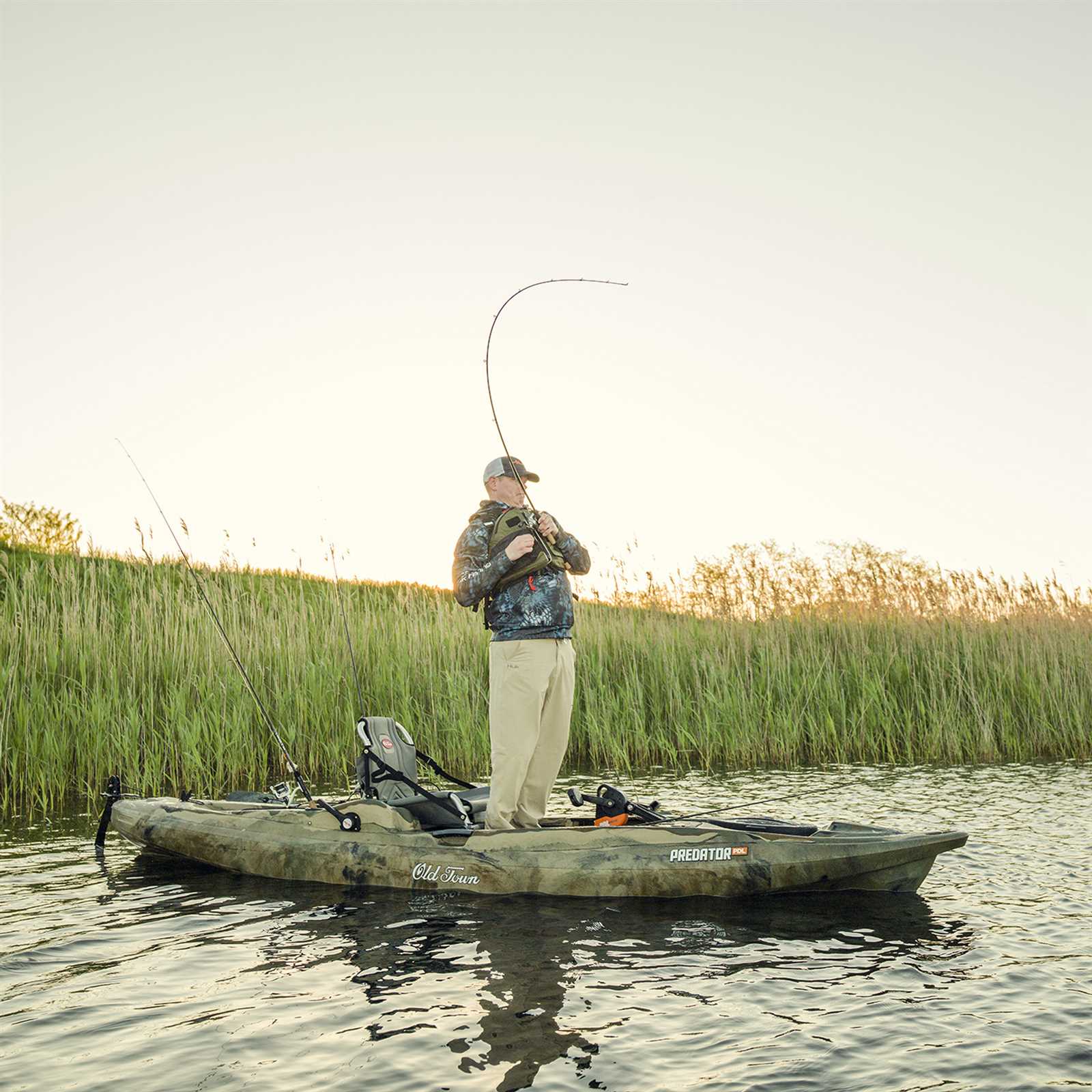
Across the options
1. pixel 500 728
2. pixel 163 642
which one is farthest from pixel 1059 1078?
pixel 163 642

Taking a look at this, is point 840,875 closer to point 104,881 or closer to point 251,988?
point 251,988

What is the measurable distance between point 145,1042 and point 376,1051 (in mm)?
982

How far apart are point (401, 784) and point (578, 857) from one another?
160cm

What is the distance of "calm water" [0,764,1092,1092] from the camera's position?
159 inches

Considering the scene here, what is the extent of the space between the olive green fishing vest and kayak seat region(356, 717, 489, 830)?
145 cm

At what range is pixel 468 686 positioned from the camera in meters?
12.2

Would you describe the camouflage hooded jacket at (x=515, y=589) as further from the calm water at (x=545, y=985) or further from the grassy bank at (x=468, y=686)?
the grassy bank at (x=468, y=686)

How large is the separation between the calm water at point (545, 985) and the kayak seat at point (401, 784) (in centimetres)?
60

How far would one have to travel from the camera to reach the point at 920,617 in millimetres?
13758

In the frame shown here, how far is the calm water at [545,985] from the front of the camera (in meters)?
4.04

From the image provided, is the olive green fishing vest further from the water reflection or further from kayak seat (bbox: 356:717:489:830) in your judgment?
the water reflection

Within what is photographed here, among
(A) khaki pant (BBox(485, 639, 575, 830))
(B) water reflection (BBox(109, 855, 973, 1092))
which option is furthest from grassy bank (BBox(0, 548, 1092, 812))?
(A) khaki pant (BBox(485, 639, 575, 830))

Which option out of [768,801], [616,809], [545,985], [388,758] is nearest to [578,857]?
[616,809]

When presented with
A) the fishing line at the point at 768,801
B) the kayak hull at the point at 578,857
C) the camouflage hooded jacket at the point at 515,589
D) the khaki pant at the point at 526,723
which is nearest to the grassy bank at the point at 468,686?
the fishing line at the point at 768,801
